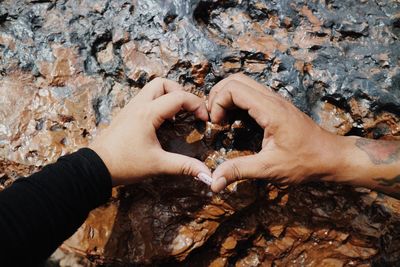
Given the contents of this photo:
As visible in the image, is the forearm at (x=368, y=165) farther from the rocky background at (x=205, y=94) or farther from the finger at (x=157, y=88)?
the finger at (x=157, y=88)

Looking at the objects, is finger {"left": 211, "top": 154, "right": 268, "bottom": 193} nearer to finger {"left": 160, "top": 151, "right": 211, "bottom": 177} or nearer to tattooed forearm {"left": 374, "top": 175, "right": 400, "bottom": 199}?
finger {"left": 160, "top": 151, "right": 211, "bottom": 177}

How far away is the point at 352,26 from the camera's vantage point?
2.38 meters

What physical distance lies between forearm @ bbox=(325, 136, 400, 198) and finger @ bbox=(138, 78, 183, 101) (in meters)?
0.89

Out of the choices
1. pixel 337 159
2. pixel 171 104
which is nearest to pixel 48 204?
pixel 171 104

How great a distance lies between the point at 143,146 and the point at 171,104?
24 centimetres

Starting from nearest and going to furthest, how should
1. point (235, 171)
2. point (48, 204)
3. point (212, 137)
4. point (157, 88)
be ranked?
point (48, 204)
point (235, 171)
point (157, 88)
point (212, 137)

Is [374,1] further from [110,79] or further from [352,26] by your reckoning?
[110,79]

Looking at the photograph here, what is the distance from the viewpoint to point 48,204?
1735 mm

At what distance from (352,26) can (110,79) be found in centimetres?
145

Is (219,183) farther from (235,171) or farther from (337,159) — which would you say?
(337,159)

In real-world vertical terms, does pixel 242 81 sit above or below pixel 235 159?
above

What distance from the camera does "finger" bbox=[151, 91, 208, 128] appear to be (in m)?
1.94

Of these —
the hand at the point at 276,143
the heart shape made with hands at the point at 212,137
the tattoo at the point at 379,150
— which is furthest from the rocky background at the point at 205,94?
the hand at the point at 276,143

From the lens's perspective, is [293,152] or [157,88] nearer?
[293,152]
